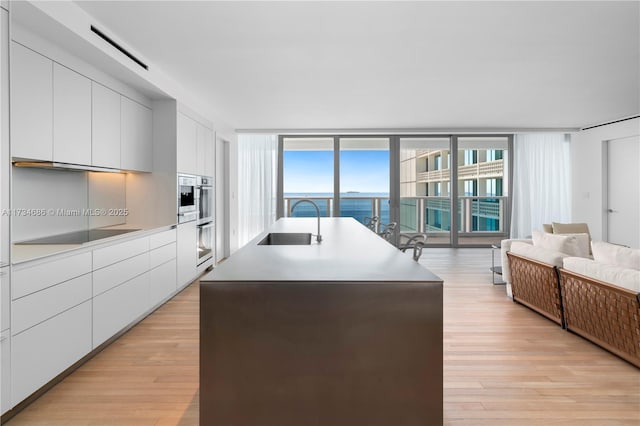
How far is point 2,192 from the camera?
1.92 m

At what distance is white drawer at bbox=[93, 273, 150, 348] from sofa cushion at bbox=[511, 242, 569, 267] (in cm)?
379

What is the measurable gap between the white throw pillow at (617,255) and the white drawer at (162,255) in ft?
13.0

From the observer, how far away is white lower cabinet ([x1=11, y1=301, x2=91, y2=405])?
199cm

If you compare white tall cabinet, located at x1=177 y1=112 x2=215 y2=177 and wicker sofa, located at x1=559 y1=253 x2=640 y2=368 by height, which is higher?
white tall cabinet, located at x1=177 y1=112 x2=215 y2=177

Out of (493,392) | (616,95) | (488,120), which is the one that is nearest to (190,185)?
(493,392)

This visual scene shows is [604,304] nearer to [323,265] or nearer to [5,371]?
[323,265]

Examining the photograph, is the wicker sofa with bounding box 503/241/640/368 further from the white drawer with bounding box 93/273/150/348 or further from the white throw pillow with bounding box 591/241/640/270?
the white drawer with bounding box 93/273/150/348

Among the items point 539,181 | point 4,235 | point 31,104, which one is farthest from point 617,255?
point 539,181

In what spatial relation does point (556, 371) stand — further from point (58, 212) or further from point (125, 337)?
point (58, 212)

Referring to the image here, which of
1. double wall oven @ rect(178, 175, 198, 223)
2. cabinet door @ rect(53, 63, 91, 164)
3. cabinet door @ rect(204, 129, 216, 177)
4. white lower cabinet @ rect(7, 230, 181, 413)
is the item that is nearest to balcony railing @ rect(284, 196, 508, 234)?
cabinet door @ rect(204, 129, 216, 177)

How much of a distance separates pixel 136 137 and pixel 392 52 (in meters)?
2.77

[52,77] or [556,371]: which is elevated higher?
[52,77]

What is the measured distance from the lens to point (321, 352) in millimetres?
1581

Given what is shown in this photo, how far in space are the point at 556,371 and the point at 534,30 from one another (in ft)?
8.74
